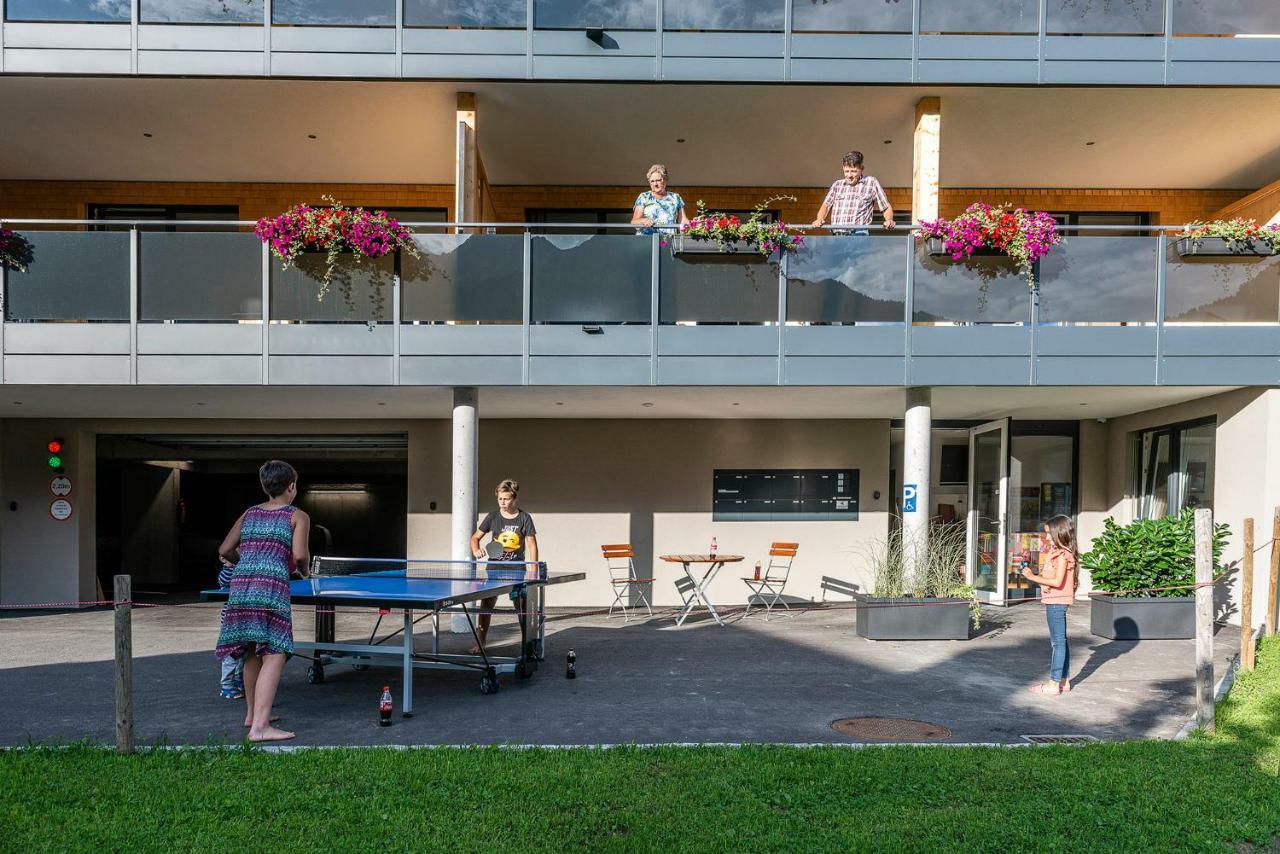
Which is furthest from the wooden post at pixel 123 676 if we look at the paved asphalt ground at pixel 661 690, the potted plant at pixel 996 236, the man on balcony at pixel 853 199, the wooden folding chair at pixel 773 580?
the wooden folding chair at pixel 773 580

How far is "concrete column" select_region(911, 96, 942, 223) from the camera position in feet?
38.1

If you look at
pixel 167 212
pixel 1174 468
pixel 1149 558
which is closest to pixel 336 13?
pixel 167 212

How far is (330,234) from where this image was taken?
10.6 meters

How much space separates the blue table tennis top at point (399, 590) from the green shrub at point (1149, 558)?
6.30 m

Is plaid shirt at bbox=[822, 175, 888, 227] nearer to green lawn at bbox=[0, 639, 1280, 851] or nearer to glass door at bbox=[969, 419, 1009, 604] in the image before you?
glass door at bbox=[969, 419, 1009, 604]

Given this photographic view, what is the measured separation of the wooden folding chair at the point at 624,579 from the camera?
46.0 feet

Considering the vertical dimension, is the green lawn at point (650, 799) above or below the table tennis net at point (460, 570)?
below

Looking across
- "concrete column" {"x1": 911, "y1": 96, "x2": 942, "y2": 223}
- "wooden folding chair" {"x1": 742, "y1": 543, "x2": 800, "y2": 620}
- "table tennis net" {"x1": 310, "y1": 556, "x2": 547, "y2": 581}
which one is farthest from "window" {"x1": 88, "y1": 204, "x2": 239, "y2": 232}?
"concrete column" {"x1": 911, "y1": 96, "x2": 942, "y2": 223}

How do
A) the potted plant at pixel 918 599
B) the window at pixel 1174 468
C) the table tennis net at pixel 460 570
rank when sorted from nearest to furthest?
1. the table tennis net at pixel 460 570
2. the potted plant at pixel 918 599
3. the window at pixel 1174 468

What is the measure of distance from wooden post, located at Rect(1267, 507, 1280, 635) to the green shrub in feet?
2.55

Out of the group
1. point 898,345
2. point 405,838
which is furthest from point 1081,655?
point 405,838

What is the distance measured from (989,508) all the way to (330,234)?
388 inches

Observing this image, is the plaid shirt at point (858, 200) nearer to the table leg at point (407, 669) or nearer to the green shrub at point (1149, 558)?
the green shrub at point (1149, 558)

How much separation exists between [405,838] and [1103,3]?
11.6m
